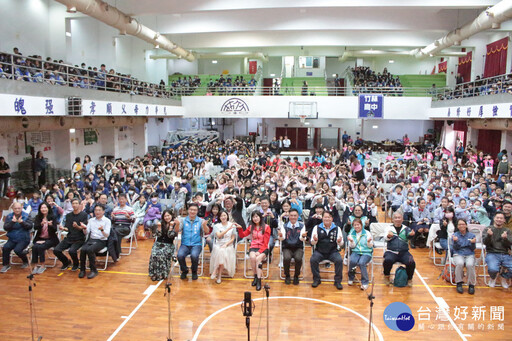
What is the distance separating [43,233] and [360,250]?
20.2 feet

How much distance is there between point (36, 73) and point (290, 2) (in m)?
10.1

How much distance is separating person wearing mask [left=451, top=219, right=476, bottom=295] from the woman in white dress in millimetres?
4034

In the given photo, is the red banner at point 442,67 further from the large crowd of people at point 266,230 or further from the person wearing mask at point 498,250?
the person wearing mask at point 498,250

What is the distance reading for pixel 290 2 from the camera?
1648 cm

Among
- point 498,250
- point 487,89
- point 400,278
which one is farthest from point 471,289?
point 487,89

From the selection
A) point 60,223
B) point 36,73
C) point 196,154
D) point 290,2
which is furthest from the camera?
point 196,154

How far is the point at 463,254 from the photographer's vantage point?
7.09 metres

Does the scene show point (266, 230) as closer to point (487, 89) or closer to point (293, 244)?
point (293, 244)

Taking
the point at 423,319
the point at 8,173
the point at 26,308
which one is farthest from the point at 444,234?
the point at 8,173

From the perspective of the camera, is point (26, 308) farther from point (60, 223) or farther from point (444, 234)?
point (444, 234)

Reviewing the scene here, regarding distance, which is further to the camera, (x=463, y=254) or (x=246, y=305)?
(x=463, y=254)

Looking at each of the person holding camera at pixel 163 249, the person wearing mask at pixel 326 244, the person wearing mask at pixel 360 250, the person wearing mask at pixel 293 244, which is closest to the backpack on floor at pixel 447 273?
the person wearing mask at pixel 360 250

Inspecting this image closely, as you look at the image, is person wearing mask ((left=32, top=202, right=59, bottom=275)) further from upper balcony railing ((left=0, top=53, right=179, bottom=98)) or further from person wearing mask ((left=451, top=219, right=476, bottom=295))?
person wearing mask ((left=451, top=219, right=476, bottom=295))

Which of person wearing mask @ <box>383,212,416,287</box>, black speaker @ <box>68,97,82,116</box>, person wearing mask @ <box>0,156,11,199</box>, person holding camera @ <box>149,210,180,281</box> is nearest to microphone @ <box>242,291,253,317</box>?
person holding camera @ <box>149,210,180,281</box>
